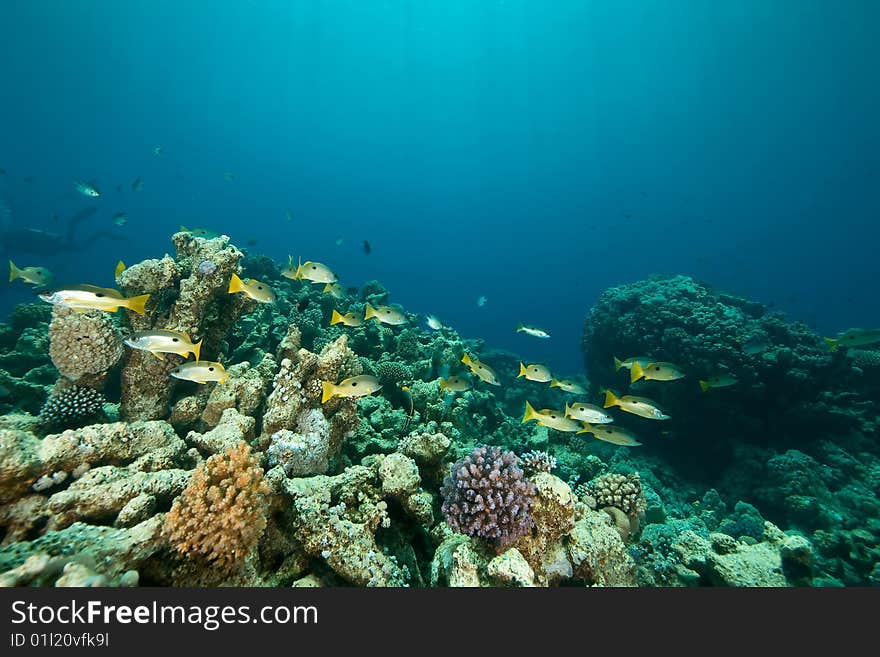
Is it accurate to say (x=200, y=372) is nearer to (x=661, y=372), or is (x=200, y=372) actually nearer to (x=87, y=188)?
(x=661, y=372)

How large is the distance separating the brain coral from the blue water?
1885 inches

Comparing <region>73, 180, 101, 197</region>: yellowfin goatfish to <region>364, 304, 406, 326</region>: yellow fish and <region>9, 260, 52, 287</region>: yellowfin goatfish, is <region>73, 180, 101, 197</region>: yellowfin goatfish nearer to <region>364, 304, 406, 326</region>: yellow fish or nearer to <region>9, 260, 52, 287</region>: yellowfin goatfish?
<region>9, 260, 52, 287</region>: yellowfin goatfish

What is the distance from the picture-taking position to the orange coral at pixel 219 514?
2.77 m

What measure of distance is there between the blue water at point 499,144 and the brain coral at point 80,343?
47.9m

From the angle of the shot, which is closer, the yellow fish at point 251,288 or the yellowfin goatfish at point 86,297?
the yellowfin goatfish at point 86,297

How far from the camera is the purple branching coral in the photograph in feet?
11.3

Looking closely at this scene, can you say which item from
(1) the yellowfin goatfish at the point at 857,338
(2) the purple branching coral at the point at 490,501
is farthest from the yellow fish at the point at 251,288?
(1) the yellowfin goatfish at the point at 857,338

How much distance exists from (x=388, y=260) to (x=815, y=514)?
515 feet

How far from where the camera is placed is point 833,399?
1121 cm

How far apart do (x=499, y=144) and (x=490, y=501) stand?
512ft

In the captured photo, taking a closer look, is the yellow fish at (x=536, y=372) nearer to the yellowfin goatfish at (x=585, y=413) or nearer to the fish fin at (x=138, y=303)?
the yellowfin goatfish at (x=585, y=413)

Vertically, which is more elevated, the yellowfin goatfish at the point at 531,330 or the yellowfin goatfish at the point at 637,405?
the yellowfin goatfish at the point at 531,330

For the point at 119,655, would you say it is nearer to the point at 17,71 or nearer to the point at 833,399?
the point at 833,399

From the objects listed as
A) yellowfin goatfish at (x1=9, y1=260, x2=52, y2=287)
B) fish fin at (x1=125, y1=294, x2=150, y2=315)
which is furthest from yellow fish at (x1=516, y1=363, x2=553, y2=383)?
yellowfin goatfish at (x1=9, y1=260, x2=52, y2=287)
